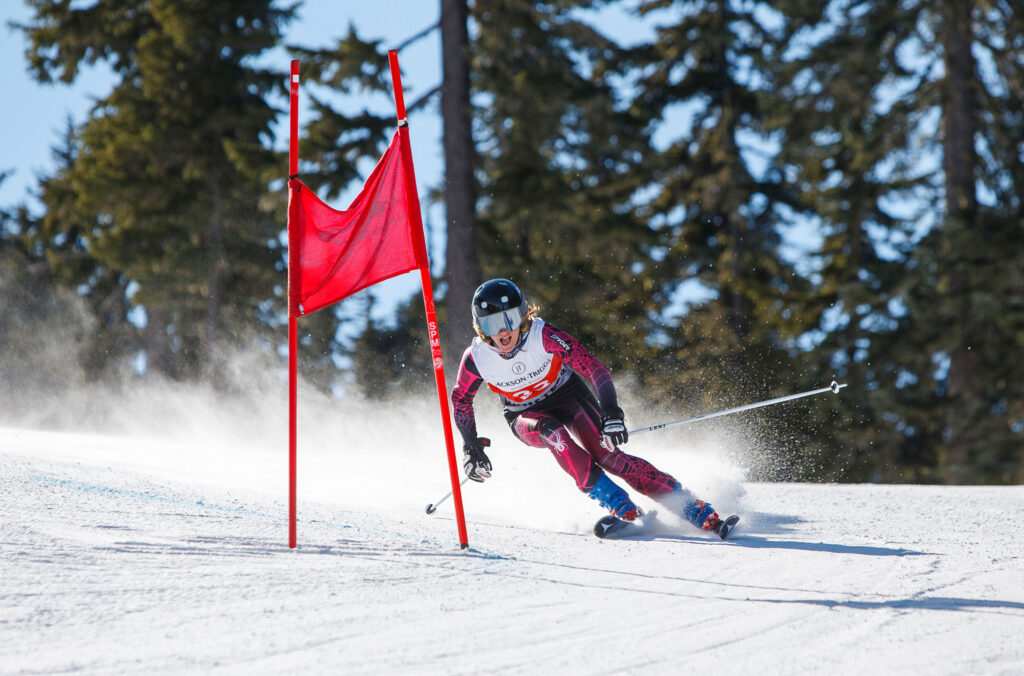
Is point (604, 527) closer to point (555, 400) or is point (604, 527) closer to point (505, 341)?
A: point (555, 400)

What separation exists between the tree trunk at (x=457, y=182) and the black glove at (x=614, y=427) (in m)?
7.83

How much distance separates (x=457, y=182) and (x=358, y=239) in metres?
9.24

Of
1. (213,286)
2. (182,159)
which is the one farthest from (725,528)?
(182,159)

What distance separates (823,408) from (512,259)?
6.48 meters

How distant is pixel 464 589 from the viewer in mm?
3756

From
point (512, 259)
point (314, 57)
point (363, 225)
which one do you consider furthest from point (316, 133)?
point (363, 225)

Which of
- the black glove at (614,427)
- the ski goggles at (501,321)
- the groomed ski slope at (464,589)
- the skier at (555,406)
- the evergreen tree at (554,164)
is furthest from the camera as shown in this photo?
the evergreen tree at (554,164)

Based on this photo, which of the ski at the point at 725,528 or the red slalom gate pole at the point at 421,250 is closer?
the red slalom gate pole at the point at 421,250

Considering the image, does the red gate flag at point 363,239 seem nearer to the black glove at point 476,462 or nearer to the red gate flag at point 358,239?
the red gate flag at point 358,239

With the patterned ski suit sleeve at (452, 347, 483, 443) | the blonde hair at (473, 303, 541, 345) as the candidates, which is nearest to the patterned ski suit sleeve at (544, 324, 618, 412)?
the blonde hair at (473, 303, 541, 345)

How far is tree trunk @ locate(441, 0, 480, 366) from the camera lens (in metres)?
13.5

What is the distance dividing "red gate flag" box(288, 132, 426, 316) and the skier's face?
38.2 inches

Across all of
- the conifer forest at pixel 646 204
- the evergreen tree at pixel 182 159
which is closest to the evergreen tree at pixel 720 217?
the conifer forest at pixel 646 204

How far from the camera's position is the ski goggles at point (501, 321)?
5.66 metres
